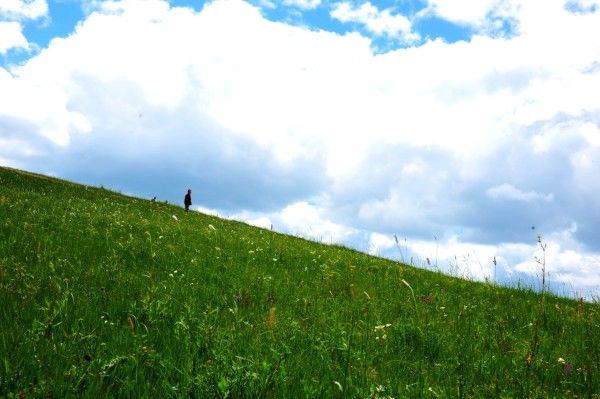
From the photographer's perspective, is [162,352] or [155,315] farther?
[155,315]

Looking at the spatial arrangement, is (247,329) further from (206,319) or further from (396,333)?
(396,333)

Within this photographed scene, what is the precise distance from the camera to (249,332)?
538cm

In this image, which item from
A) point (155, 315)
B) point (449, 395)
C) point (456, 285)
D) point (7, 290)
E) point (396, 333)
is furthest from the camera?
point (456, 285)

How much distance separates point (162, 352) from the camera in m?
4.57

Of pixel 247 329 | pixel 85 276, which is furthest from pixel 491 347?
pixel 85 276

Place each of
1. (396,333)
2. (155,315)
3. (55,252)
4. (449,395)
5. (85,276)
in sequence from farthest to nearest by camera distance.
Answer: (55,252) → (85,276) → (396,333) → (155,315) → (449,395)

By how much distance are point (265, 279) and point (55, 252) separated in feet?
12.3

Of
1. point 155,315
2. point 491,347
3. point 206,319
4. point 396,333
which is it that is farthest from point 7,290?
point 491,347

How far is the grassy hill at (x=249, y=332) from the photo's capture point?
384 centimetres

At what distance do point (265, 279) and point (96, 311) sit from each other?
3478 millimetres

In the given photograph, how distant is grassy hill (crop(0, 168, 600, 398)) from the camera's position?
12.6 ft

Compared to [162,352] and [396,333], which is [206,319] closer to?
[162,352]

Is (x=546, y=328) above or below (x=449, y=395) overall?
above

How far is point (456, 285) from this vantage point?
12008 mm
